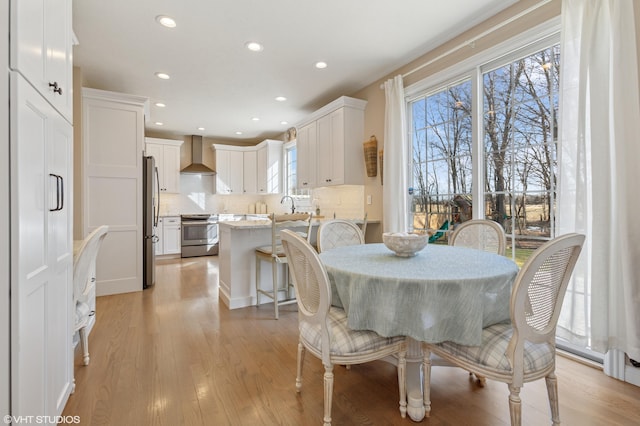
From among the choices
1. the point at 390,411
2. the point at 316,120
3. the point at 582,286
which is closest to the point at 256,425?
the point at 390,411

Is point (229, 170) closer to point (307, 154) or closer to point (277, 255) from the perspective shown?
point (307, 154)

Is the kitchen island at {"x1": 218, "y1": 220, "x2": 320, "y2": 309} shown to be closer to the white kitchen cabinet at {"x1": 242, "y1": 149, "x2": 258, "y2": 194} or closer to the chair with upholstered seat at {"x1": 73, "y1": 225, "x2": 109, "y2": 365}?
the chair with upholstered seat at {"x1": 73, "y1": 225, "x2": 109, "y2": 365}

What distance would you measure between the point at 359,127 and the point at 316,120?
2.55ft

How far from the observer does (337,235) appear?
271cm

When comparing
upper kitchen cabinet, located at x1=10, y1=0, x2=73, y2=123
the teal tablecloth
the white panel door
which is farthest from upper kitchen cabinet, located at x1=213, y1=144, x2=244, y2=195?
the teal tablecloth

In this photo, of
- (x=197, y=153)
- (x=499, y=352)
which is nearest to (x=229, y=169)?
(x=197, y=153)

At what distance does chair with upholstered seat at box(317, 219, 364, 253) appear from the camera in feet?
8.60

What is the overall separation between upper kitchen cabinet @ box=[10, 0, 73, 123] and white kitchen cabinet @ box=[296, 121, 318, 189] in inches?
130

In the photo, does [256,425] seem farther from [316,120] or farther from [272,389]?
[316,120]

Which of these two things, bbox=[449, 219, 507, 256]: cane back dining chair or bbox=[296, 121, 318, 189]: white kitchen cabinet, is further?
bbox=[296, 121, 318, 189]: white kitchen cabinet

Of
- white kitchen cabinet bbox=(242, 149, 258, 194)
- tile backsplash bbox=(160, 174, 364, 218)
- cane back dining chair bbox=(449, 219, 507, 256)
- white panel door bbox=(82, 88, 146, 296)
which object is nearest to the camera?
cane back dining chair bbox=(449, 219, 507, 256)

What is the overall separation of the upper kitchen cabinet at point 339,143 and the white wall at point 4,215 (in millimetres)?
3411

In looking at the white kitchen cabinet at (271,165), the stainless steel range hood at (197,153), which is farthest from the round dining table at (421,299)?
the stainless steel range hood at (197,153)

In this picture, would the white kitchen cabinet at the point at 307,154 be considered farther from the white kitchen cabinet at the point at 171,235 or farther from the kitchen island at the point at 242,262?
the white kitchen cabinet at the point at 171,235
